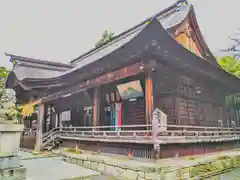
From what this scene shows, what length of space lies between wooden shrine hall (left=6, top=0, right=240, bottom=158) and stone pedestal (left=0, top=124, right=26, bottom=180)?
3.70 metres

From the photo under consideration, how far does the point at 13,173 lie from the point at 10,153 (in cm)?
52

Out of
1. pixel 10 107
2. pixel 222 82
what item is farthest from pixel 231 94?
pixel 10 107

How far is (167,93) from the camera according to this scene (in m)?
10.4

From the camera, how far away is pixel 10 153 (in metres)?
5.33

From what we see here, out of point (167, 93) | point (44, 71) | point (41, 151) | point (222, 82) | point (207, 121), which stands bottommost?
point (41, 151)

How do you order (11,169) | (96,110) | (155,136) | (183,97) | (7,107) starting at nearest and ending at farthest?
(11,169), (7,107), (155,136), (96,110), (183,97)

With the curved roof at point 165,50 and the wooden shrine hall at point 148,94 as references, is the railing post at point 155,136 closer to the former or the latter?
the wooden shrine hall at point 148,94

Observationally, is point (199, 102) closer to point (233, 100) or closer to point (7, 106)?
point (233, 100)

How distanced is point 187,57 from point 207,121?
5.55m

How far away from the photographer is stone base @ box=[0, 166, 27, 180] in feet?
16.7

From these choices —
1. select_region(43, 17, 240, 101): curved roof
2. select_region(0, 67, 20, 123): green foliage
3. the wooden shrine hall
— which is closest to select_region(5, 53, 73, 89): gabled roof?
the wooden shrine hall

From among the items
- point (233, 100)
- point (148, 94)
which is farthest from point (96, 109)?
point (233, 100)

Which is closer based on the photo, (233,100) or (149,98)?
(149,98)

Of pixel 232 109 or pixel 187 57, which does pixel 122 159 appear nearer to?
pixel 187 57
